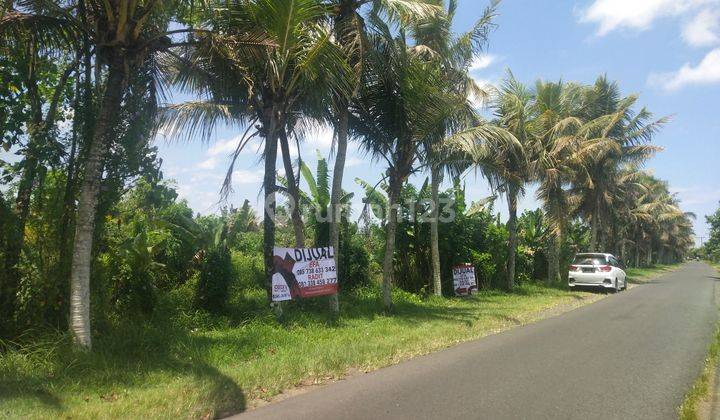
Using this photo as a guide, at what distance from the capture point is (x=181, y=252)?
13.2 metres

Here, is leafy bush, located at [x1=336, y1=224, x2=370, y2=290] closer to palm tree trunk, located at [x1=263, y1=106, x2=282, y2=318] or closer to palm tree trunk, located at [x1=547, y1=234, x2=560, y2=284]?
palm tree trunk, located at [x1=263, y1=106, x2=282, y2=318]

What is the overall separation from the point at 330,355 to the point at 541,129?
18.6m

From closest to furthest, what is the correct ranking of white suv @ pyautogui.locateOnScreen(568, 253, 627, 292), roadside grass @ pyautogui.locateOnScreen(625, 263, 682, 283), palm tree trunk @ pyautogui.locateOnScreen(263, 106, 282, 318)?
palm tree trunk @ pyautogui.locateOnScreen(263, 106, 282, 318) → white suv @ pyautogui.locateOnScreen(568, 253, 627, 292) → roadside grass @ pyautogui.locateOnScreen(625, 263, 682, 283)

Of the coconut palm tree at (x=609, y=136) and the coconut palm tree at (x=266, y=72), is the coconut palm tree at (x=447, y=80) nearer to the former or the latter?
the coconut palm tree at (x=266, y=72)

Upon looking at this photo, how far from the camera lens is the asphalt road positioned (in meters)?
5.75

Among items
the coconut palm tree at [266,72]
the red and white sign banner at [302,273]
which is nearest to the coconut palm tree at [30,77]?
the coconut palm tree at [266,72]

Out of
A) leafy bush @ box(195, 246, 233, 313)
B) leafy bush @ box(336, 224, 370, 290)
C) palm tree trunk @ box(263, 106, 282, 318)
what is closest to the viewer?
palm tree trunk @ box(263, 106, 282, 318)

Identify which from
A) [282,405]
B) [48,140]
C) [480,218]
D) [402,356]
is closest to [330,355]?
[402,356]

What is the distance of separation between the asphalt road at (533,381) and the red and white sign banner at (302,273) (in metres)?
3.44

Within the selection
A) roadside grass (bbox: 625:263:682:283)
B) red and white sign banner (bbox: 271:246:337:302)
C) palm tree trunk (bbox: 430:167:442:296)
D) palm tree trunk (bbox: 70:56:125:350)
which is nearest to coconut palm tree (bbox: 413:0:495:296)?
palm tree trunk (bbox: 430:167:442:296)

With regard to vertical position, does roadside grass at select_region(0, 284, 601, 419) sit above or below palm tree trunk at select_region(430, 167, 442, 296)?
below

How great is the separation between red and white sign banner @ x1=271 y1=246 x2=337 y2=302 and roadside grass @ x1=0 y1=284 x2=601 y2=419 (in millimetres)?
541

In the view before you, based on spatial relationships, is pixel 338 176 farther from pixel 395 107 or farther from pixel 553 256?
pixel 553 256

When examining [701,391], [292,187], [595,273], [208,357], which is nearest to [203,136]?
[292,187]
